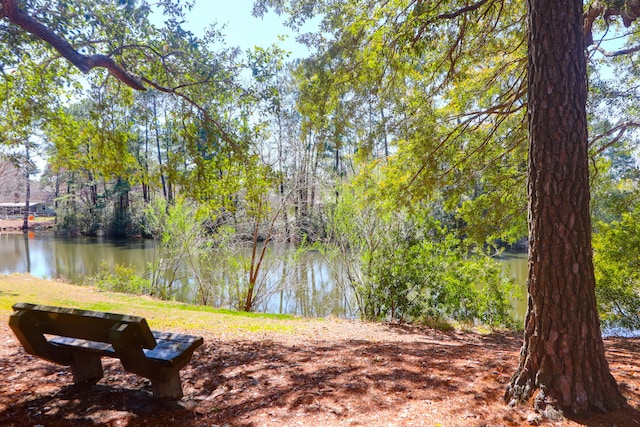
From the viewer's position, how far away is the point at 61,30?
16.4 ft

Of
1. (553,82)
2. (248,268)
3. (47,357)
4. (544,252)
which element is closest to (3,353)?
(47,357)

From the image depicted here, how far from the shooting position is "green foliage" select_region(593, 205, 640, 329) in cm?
734

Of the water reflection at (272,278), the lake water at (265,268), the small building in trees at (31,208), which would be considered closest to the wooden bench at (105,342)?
the lake water at (265,268)

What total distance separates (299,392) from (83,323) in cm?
155

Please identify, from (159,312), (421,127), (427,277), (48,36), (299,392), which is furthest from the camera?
(427,277)

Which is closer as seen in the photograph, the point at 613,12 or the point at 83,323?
the point at 83,323

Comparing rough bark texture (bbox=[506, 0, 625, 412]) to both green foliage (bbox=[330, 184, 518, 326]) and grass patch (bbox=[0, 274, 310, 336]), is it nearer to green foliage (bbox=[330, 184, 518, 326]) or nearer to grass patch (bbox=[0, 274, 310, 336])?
grass patch (bbox=[0, 274, 310, 336])

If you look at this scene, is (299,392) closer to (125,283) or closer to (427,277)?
(427,277)

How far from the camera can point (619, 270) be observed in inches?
300

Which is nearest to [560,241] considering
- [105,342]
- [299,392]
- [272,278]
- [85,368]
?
[299,392]

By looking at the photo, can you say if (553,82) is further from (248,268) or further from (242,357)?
(248,268)

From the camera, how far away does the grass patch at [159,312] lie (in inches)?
246

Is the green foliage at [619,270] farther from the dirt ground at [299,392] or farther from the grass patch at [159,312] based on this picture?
the grass patch at [159,312]

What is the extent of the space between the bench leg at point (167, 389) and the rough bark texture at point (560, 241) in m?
2.24
